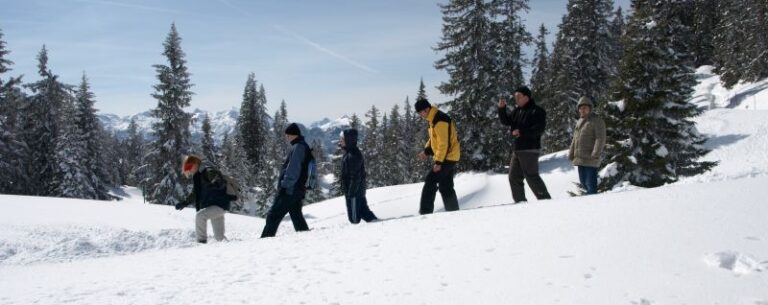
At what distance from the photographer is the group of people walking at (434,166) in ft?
25.0

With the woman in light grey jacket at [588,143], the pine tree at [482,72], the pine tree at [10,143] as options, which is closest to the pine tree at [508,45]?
the pine tree at [482,72]

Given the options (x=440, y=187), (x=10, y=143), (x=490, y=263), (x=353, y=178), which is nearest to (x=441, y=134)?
(x=440, y=187)

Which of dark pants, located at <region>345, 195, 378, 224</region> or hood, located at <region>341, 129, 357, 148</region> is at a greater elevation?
hood, located at <region>341, 129, 357, 148</region>

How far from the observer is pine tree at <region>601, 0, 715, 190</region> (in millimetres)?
15891

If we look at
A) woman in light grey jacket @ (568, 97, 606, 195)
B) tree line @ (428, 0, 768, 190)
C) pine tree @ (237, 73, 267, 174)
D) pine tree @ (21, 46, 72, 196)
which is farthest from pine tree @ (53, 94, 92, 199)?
woman in light grey jacket @ (568, 97, 606, 195)

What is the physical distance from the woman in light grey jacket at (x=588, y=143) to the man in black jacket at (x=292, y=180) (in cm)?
476

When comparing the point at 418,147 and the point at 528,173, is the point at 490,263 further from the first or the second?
the point at 418,147

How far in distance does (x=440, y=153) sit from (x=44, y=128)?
37.7 metres

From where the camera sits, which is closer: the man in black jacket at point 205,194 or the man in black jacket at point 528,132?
the man in black jacket at point 528,132

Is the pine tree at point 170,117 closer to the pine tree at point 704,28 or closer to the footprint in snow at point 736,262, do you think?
the footprint in snow at point 736,262

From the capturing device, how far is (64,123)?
115 ft

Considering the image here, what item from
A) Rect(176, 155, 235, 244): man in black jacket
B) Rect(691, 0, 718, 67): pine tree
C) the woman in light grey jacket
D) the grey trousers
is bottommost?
the grey trousers

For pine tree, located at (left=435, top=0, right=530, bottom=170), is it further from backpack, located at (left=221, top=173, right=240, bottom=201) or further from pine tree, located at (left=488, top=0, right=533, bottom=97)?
backpack, located at (left=221, top=173, right=240, bottom=201)

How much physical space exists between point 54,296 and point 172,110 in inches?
1131
